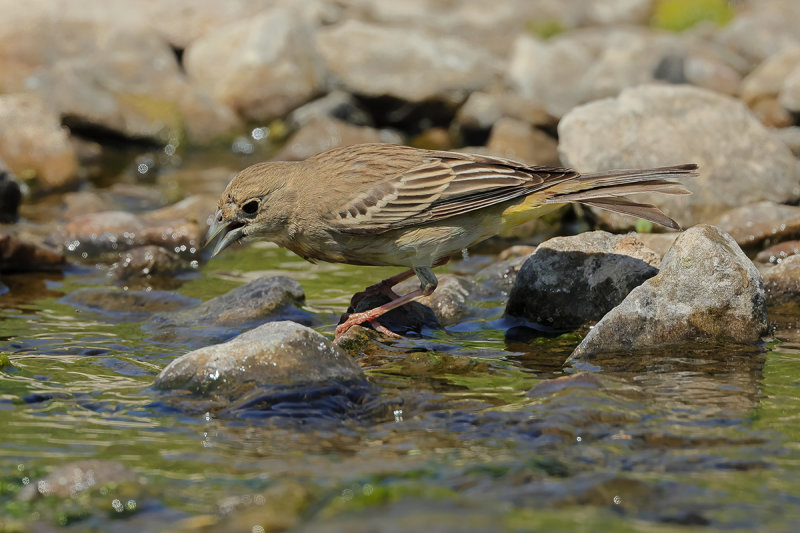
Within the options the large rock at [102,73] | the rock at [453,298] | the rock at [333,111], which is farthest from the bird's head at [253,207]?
the large rock at [102,73]

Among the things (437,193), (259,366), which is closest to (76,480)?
(259,366)

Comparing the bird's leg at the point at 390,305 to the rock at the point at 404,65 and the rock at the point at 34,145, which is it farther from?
the rock at the point at 404,65

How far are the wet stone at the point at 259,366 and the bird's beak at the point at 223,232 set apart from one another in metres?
1.73

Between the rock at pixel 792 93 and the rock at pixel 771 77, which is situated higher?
the rock at pixel 771 77

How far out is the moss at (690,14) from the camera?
22938 mm

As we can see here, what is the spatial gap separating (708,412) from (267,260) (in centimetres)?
643

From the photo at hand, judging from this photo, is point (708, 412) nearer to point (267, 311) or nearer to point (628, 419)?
point (628, 419)

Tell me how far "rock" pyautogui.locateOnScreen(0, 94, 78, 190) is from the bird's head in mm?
6648

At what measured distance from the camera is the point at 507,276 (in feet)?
33.6

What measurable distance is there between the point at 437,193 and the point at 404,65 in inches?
349

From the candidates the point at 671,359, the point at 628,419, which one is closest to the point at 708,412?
the point at 628,419

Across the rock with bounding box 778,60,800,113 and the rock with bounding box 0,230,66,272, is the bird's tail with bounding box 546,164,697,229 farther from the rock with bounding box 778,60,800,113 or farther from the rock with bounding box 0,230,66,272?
the rock with bounding box 778,60,800,113

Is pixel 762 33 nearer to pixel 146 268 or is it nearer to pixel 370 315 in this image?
pixel 146 268

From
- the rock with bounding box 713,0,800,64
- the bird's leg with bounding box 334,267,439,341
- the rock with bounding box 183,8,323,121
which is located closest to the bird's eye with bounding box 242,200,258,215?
the bird's leg with bounding box 334,267,439,341
